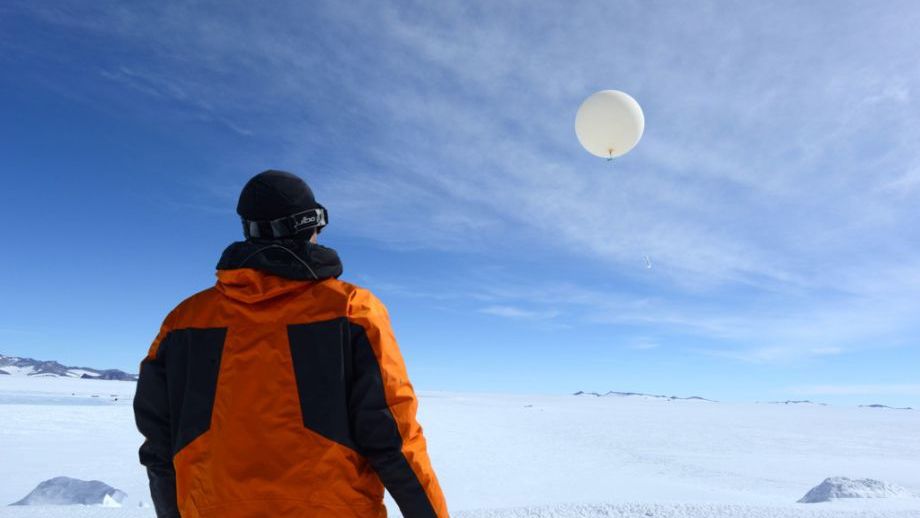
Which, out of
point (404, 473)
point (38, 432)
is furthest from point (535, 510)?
point (38, 432)

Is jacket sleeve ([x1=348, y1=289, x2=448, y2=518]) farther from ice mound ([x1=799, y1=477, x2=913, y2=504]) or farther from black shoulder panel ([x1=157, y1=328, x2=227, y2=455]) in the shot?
ice mound ([x1=799, y1=477, x2=913, y2=504])

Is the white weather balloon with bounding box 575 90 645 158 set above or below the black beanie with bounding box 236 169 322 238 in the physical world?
above

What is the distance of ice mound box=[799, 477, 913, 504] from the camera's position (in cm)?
529

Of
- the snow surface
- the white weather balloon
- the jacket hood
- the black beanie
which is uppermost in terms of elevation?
the white weather balloon

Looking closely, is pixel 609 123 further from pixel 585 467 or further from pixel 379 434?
pixel 585 467

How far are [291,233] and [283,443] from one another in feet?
1.74

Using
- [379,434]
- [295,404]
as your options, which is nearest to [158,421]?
[295,404]

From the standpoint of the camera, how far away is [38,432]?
12422mm

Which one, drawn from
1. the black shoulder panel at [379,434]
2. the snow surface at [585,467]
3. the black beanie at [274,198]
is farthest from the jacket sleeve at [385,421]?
the snow surface at [585,467]

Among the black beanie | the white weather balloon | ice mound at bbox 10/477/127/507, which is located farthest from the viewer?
the white weather balloon

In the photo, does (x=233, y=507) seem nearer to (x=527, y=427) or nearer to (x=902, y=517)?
(x=902, y=517)

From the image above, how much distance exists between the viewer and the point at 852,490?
537cm

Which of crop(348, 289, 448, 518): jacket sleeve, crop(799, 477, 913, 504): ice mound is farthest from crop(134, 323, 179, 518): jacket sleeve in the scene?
crop(799, 477, 913, 504): ice mound

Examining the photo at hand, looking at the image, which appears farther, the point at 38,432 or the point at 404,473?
the point at 38,432
